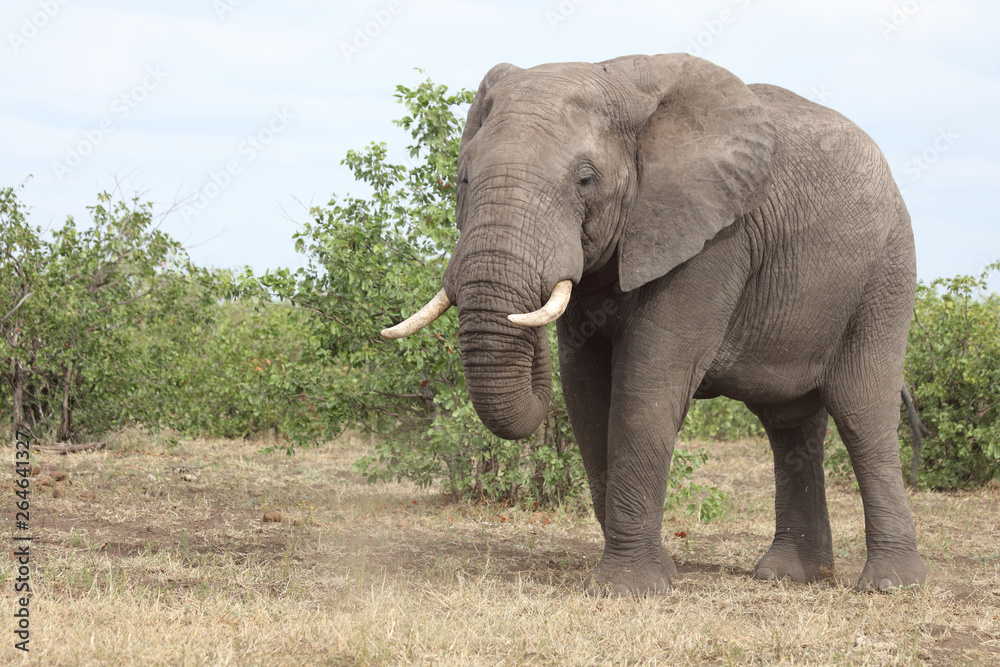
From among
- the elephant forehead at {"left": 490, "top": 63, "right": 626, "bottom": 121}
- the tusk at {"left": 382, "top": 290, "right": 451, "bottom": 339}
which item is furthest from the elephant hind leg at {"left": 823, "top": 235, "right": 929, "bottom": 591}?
the tusk at {"left": 382, "top": 290, "right": 451, "bottom": 339}

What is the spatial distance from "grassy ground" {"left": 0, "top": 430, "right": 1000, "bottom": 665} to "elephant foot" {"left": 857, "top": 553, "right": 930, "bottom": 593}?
182 mm

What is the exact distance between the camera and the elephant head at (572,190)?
5152mm

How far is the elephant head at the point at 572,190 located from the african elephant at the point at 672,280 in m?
0.01

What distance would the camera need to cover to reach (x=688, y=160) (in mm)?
5871

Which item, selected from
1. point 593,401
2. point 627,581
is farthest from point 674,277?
point 627,581

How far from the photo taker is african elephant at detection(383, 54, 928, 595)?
207 inches

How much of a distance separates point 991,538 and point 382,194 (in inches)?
245

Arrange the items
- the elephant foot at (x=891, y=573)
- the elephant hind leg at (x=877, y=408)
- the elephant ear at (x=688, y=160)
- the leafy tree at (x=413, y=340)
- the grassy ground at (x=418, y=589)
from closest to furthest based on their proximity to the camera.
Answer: the grassy ground at (x=418, y=589) → the elephant ear at (x=688, y=160) → the elephant foot at (x=891, y=573) → the elephant hind leg at (x=877, y=408) → the leafy tree at (x=413, y=340)

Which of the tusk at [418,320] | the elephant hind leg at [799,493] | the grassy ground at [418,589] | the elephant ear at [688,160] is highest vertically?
the elephant ear at [688,160]

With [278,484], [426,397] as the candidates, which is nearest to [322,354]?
[426,397]

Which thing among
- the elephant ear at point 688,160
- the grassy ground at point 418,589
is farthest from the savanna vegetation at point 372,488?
the elephant ear at point 688,160

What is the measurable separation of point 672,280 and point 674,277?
0.02 m

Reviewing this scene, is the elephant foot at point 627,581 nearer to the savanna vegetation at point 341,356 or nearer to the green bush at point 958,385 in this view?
the savanna vegetation at point 341,356

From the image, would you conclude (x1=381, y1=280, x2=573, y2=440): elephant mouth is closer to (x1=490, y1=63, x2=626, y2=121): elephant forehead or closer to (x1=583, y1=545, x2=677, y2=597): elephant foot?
(x1=490, y1=63, x2=626, y2=121): elephant forehead
